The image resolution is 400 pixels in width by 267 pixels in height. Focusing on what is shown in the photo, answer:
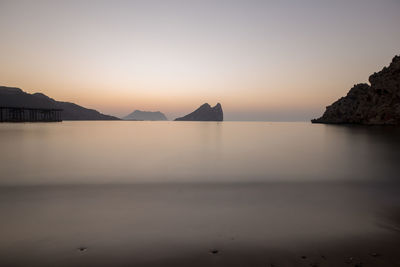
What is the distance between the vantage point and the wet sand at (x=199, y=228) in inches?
190

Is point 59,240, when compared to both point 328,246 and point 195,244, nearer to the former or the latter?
point 195,244

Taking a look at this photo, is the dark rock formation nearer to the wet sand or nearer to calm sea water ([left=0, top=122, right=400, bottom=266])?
calm sea water ([left=0, top=122, right=400, bottom=266])

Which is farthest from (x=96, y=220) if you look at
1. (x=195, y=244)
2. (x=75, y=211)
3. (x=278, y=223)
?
(x=278, y=223)

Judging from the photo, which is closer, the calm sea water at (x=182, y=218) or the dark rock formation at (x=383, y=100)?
the calm sea water at (x=182, y=218)

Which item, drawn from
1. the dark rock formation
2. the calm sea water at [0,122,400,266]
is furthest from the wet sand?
the dark rock formation

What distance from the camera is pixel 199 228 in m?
6.43

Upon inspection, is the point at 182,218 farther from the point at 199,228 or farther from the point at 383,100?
the point at 383,100

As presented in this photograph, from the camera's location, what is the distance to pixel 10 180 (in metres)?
12.9

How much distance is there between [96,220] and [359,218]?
27.3 feet

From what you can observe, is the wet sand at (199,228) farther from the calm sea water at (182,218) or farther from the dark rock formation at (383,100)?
the dark rock formation at (383,100)

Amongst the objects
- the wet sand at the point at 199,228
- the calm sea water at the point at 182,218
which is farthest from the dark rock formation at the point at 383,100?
the wet sand at the point at 199,228

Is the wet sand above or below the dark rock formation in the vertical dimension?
below

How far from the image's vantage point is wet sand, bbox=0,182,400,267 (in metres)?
4.82

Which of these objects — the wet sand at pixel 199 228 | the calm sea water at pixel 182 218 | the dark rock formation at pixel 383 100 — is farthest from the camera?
the dark rock formation at pixel 383 100
